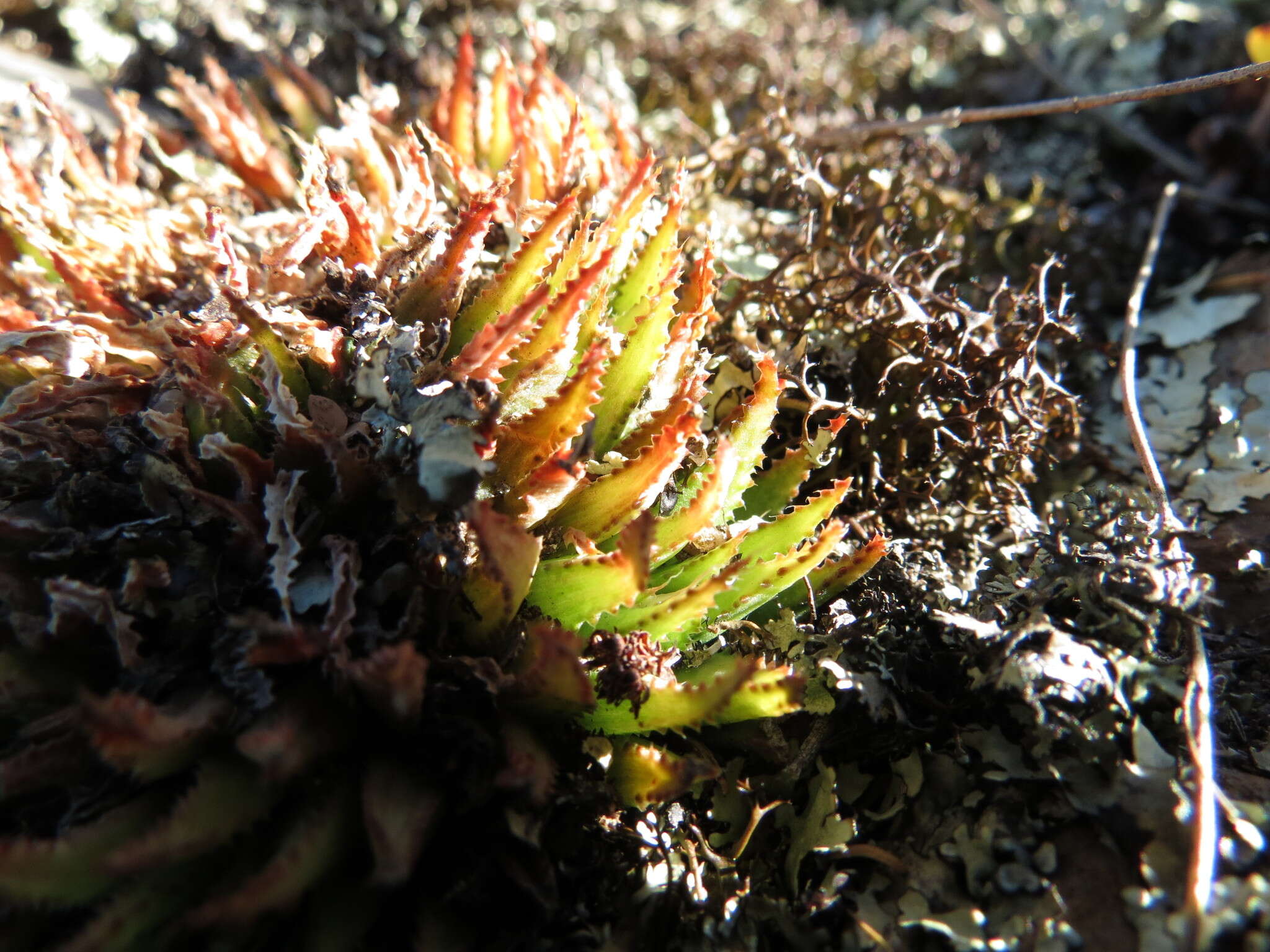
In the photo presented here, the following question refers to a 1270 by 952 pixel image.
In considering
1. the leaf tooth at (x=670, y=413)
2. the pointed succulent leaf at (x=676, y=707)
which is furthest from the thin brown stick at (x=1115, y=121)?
the pointed succulent leaf at (x=676, y=707)

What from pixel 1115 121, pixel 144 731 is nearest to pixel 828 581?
pixel 144 731

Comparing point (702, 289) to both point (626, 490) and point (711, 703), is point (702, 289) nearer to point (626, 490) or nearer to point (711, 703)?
point (626, 490)

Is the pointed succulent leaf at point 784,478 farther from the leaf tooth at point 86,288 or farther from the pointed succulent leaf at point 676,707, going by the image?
the leaf tooth at point 86,288

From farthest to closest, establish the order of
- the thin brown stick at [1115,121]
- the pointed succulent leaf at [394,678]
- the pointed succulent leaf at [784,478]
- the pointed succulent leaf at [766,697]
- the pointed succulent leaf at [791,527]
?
the thin brown stick at [1115,121] < the pointed succulent leaf at [784,478] < the pointed succulent leaf at [791,527] < the pointed succulent leaf at [766,697] < the pointed succulent leaf at [394,678]

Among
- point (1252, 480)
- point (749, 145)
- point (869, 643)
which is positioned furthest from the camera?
point (749, 145)

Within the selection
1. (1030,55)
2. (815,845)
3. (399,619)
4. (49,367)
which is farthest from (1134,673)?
(1030,55)

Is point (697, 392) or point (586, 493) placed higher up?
point (697, 392)

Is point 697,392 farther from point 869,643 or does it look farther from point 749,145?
point 749,145
